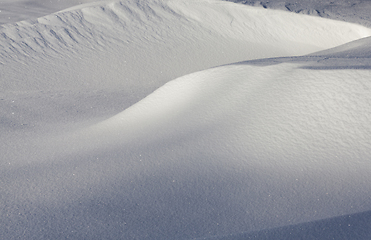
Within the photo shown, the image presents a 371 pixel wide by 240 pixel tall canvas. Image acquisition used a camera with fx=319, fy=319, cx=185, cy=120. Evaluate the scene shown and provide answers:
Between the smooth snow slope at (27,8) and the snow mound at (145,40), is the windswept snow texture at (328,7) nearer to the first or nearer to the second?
the snow mound at (145,40)

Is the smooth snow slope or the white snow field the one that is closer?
the white snow field

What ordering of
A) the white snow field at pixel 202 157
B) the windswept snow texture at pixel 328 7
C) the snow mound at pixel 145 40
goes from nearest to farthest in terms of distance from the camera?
the white snow field at pixel 202 157
the snow mound at pixel 145 40
the windswept snow texture at pixel 328 7

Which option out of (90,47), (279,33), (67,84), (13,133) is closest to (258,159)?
(13,133)

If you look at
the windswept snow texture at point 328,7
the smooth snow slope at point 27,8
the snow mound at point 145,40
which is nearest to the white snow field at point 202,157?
→ the snow mound at point 145,40

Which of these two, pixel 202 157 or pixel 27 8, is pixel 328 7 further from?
pixel 27 8

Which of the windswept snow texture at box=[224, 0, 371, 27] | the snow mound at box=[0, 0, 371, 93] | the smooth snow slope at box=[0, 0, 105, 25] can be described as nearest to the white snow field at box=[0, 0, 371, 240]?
the snow mound at box=[0, 0, 371, 93]

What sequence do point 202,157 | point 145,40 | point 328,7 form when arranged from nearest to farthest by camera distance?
point 202,157, point 145,40, point 328,7

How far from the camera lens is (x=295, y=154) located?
155cm

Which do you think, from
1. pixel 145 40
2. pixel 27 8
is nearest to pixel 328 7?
pixel 145 40

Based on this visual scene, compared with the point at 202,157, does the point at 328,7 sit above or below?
above

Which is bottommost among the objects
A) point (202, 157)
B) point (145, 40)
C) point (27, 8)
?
point (202, 157)

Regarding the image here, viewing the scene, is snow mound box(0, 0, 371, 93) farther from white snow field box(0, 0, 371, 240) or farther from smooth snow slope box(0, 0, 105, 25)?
smooth snow slope box(0, 0, 105, 25)

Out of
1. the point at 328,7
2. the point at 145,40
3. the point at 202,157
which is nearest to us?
the point at 202,157

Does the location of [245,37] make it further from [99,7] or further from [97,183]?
[97,183]
